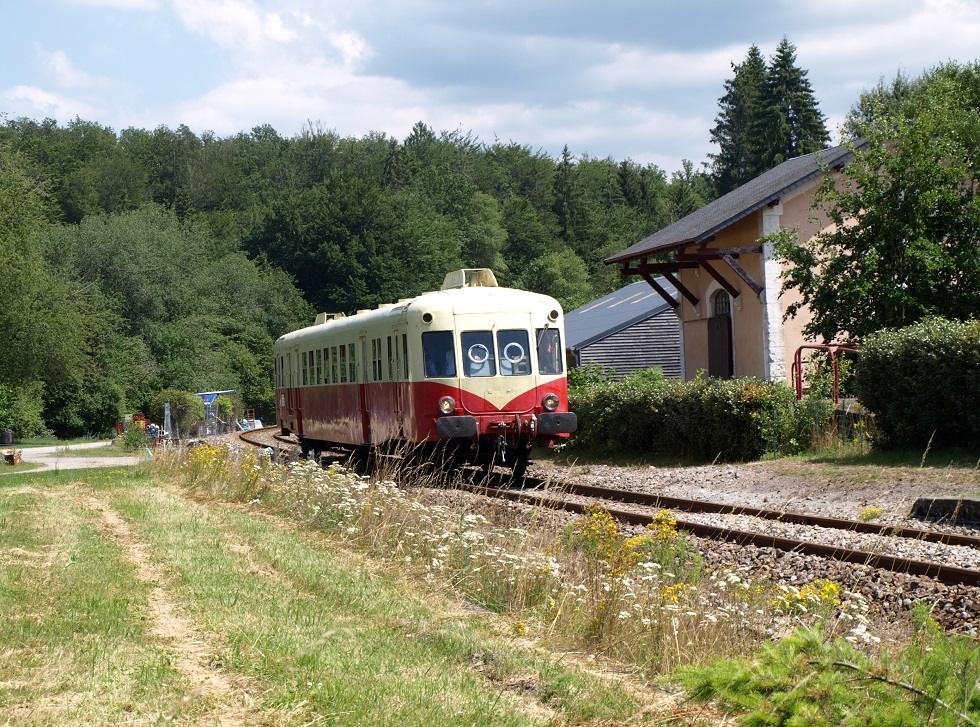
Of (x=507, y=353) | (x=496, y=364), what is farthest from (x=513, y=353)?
(x=496, y=364)

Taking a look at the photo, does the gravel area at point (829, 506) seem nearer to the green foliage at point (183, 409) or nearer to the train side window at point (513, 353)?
the train side window at point (513, 353)

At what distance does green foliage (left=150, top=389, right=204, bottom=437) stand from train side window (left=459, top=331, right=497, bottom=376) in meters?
30.7

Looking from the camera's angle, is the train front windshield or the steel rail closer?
the steel rail

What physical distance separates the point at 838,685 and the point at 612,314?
132ft

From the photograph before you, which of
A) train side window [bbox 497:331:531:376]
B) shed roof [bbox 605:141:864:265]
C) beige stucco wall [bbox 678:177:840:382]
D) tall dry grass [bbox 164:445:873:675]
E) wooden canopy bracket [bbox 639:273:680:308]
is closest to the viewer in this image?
tall dry grass [bbox 164:445:873:675]

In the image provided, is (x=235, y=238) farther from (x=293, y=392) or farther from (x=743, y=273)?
(x=743, y=273)

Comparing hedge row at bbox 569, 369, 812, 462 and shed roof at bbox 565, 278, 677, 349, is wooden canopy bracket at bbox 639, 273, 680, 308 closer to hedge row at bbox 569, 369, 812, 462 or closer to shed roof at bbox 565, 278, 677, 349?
shed roof at bbox 565, 278, 677, 349

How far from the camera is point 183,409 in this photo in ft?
162

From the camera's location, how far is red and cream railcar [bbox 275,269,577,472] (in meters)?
18.0

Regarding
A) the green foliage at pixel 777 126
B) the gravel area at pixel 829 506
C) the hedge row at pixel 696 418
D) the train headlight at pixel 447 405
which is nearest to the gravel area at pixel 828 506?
the gravel area at pixel 829 506

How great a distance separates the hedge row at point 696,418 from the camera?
19.7m

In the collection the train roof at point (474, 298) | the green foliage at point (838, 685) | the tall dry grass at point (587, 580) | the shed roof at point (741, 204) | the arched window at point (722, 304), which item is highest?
the shed roof at point (741, 204)

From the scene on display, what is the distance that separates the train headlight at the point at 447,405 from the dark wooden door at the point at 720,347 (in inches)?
552

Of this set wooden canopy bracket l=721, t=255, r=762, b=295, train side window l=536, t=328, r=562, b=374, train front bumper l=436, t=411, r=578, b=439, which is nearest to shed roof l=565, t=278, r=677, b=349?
wooden canopy bracket l=721, t=255, r=762, b=295
